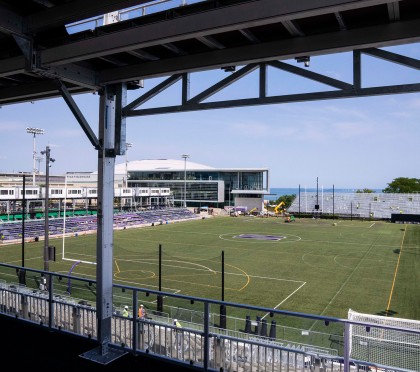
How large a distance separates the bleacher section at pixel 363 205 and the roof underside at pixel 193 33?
6152 centimetres

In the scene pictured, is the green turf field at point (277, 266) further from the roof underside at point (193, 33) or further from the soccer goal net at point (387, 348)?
the roof underside at point (193, 33)

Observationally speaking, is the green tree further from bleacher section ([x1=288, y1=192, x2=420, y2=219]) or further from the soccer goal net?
the soccer goal net

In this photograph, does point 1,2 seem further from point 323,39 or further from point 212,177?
point 212,177

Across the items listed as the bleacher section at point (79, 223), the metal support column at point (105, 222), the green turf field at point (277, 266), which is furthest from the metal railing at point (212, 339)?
the bleacher section at point (79, 223)

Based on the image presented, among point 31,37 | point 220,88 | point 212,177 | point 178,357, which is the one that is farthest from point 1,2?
point 212,177

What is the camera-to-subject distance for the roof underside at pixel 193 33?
343 cm

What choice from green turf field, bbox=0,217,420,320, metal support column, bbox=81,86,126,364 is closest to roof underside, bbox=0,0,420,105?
metal support column, bbox=81,86,126,364

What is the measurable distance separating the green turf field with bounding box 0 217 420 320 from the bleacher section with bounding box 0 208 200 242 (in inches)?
135

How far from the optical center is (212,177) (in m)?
81.0

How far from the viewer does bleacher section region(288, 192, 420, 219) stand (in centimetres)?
6381

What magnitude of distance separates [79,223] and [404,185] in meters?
80.4

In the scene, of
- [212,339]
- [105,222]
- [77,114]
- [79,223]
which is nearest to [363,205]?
[79,223]

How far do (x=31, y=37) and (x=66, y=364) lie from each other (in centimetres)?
411

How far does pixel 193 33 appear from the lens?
3666 mm
